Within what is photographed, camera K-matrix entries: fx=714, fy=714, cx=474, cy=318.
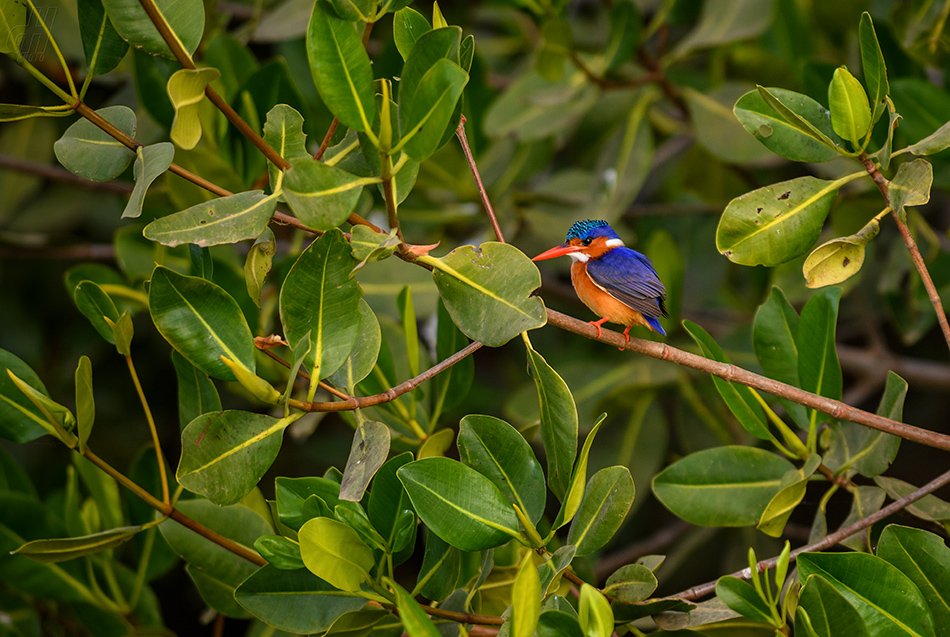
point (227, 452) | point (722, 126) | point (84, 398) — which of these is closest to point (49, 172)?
point (84, 398)

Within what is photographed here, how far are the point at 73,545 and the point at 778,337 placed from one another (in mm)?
1151

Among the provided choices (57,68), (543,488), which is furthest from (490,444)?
(57,68)

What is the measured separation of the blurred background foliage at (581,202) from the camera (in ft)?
5.56

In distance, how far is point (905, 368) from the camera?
212 cm

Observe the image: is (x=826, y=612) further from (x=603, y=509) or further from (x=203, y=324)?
(x=203, y=324)

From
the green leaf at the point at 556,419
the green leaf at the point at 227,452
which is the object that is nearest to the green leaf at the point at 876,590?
the green leaf at the point at 556,419

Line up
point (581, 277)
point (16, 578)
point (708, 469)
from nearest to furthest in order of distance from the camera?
1. point (708, 469)
2. point (16, 578)
3. point (581, 277)

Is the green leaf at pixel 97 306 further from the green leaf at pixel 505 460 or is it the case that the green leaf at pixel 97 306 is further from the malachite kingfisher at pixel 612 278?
the malachite kingfisher at pixel 612 278

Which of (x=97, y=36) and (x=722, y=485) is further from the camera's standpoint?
(x=722, y=485)

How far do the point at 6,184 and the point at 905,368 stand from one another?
2.97 metres

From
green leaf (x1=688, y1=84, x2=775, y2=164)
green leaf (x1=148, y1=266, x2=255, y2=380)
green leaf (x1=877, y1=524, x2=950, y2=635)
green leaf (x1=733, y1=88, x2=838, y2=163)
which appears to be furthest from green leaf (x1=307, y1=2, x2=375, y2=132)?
green leaf (x1=688, y1=84, x2=775, y2=164)

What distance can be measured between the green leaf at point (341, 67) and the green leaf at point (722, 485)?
74 cm

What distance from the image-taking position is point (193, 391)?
1136mm

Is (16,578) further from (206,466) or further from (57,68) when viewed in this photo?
(57,68)
